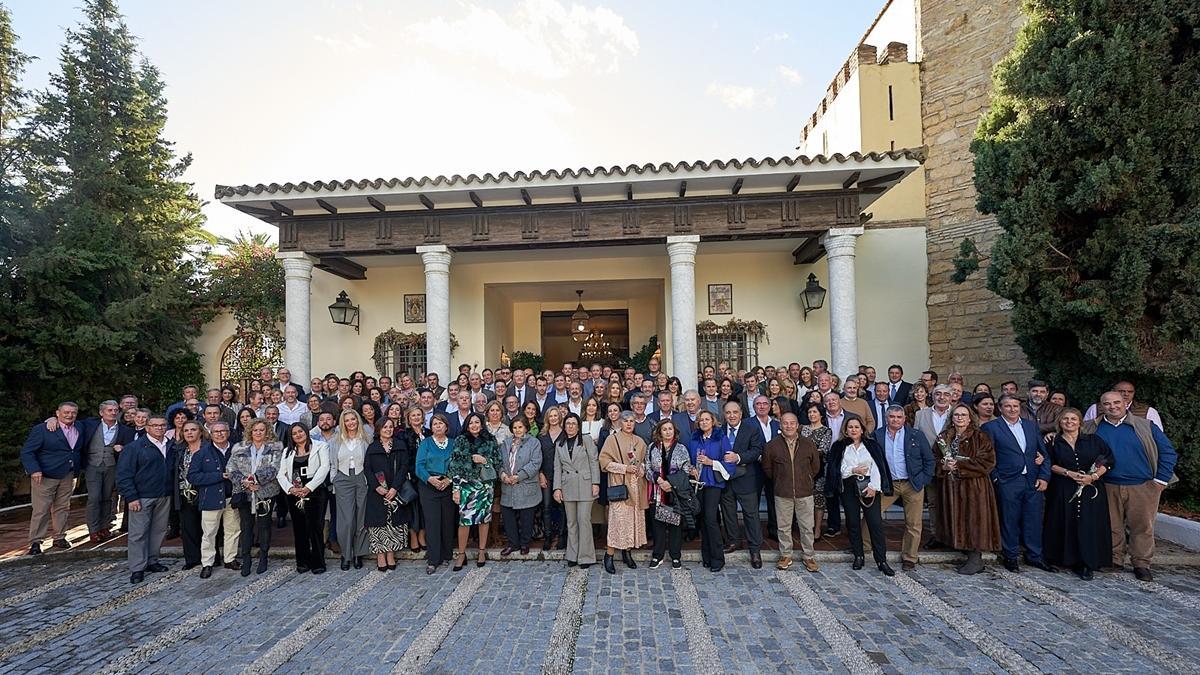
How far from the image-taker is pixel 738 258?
1077 cm

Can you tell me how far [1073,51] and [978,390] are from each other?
164 inches

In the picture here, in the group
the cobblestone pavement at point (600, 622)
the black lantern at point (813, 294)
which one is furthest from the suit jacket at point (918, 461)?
the black lantern at point (813, 294)

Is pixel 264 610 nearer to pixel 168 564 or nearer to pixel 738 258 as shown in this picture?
pixel 168 564

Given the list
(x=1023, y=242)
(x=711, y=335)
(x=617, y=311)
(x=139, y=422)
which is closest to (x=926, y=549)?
(x=1023, y=242)

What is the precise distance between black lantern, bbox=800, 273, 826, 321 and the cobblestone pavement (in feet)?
18.8

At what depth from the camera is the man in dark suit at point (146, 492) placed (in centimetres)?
537

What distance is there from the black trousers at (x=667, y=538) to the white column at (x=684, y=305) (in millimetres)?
3245

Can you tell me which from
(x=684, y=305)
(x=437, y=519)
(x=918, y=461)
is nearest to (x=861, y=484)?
(x=918, y=461)

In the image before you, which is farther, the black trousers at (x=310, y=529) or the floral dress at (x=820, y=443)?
the floral dress at (x=820, y=443)

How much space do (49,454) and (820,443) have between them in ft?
30.1

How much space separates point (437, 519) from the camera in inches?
215

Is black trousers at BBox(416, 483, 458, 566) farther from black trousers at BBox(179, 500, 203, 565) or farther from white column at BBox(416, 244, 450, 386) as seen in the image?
white column at BBox(416, 244, 450, 386)

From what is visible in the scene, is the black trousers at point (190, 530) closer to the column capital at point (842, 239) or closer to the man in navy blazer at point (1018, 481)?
the man in navy blazer at point (1018, 481)

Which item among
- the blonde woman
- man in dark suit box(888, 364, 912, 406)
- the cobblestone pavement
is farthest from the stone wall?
the blonde woman
